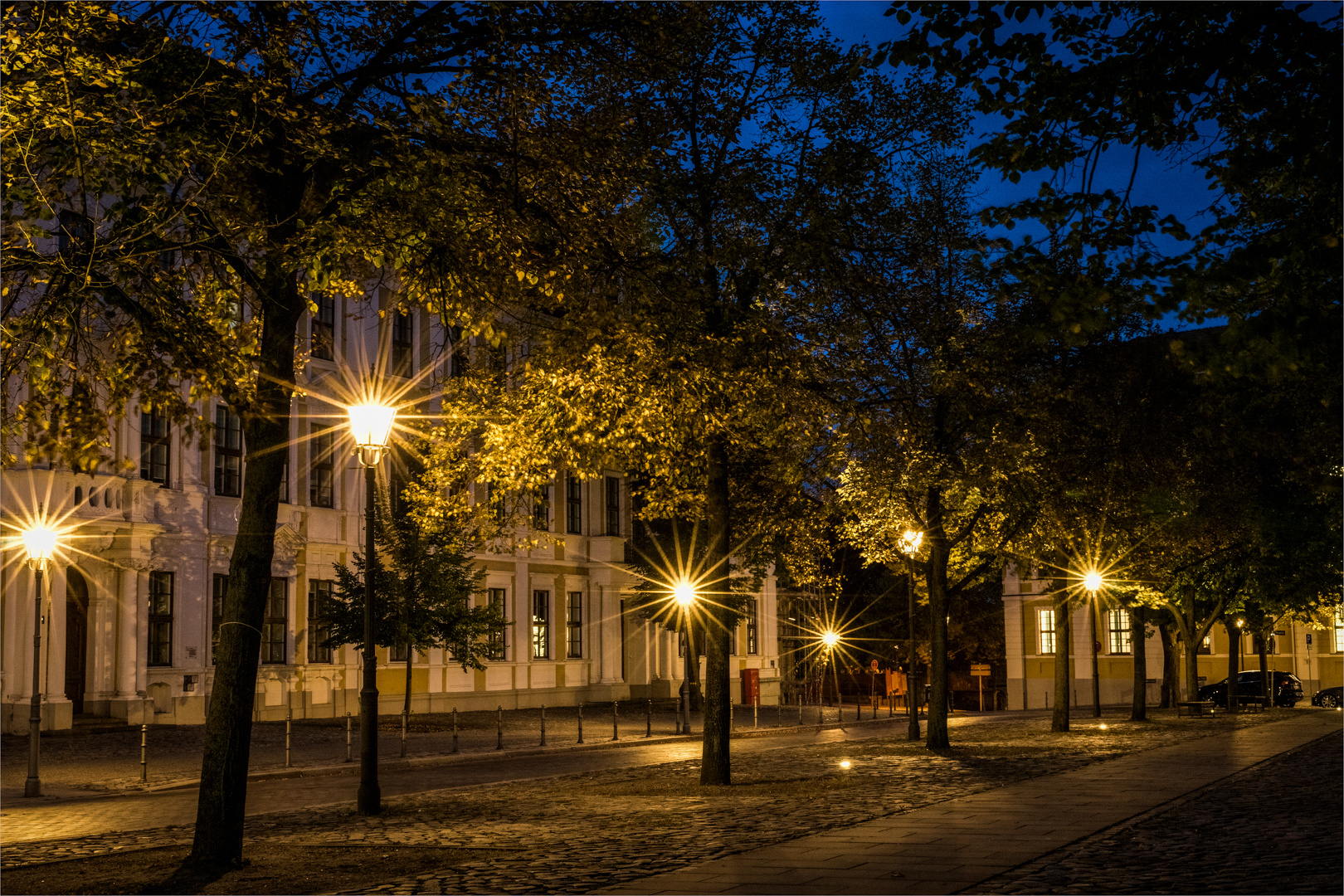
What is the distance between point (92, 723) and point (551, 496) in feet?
63.8

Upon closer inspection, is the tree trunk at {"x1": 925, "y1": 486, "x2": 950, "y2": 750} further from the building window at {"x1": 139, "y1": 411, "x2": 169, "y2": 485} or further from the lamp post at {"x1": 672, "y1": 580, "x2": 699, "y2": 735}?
the building window at {"x1": 139, "y1": 411, "x2": 169, "y2": 485}

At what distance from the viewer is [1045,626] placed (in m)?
61.7

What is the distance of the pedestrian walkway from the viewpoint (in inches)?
361

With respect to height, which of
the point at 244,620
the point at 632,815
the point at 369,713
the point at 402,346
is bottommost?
the point at 632,815

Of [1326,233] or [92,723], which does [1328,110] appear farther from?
[92,723]

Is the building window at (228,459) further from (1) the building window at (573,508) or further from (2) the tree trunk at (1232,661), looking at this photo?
(2) the tree trunk at (1232,661)

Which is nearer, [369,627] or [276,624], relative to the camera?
[369,627]

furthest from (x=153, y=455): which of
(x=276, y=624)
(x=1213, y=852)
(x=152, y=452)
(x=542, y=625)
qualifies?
(x=1213, y=852)

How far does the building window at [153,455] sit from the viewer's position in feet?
101

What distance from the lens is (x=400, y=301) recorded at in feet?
42.9

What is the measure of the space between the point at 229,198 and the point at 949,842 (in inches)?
306

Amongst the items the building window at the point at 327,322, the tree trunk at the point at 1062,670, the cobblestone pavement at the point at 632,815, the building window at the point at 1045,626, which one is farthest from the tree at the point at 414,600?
the building window at the point at 1045,626

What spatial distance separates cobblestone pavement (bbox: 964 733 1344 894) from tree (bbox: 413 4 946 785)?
18.7 ft

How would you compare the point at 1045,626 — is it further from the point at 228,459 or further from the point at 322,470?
the point at 228,459
